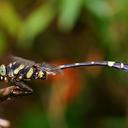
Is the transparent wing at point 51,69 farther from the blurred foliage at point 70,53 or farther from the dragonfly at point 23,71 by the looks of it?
the blurred foliage at point 70,53

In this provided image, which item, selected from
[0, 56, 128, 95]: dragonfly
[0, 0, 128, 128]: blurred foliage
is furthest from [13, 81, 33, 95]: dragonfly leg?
[0, 0, 128, 128]: blurred foliage

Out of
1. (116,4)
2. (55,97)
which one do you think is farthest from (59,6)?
(55,97)

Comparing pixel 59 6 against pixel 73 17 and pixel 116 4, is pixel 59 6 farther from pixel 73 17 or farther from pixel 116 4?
pixel 116 4

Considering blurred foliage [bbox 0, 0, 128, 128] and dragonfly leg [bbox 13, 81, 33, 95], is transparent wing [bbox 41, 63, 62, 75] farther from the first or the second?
blurred foliage [bbox 0, 0, 128, 128]

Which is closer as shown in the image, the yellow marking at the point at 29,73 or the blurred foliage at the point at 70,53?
the yellow marking at the point at 29,73

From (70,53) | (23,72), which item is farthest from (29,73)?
(70,53)

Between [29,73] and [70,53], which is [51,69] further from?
[70,53]

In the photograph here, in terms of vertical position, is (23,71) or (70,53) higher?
(70,53)

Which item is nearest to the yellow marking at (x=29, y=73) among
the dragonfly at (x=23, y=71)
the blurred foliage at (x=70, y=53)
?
the dragonfly at (x=23, y=71)
